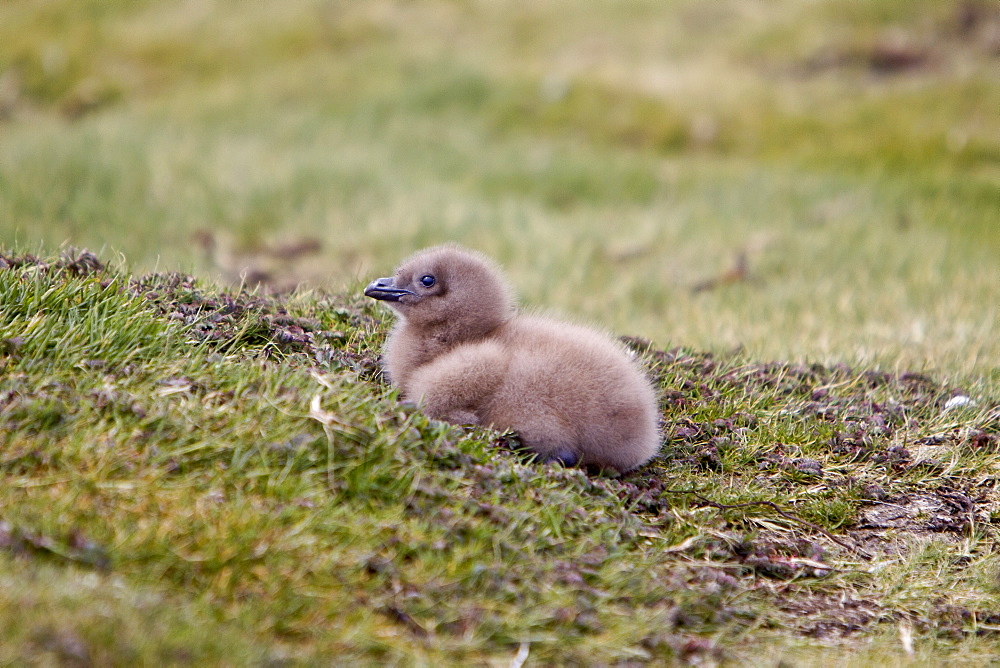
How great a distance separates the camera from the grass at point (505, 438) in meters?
3.39

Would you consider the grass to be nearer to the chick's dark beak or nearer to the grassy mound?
the grassy mound

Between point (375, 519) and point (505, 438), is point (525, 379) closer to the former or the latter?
point (505, 438)

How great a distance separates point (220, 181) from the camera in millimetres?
11398

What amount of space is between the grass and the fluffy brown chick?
155mm

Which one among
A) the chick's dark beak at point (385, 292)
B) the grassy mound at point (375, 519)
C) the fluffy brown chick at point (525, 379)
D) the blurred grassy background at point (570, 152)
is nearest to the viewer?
the grassy mound at point (375, 519)

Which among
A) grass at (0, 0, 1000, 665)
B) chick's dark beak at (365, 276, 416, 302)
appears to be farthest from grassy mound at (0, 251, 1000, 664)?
chick's dark beak at (365, 276, 416, 302)

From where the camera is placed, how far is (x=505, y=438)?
432 centimetres

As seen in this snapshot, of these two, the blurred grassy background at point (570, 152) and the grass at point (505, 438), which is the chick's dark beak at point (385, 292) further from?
the blurred grassy background at point (570, 152)

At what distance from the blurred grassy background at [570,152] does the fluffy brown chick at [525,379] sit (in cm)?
240

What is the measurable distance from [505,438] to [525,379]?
0.28 metres

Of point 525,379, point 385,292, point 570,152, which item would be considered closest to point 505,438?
point 525,379

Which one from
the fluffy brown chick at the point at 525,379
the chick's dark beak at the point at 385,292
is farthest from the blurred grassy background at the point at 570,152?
the fluffy brown chick at the point at 525,379

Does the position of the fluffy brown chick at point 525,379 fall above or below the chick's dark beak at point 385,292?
below

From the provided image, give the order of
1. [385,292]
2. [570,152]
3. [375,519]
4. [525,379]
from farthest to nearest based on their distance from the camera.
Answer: [570,152] < [385,292] < [525,379] < [375,519]
